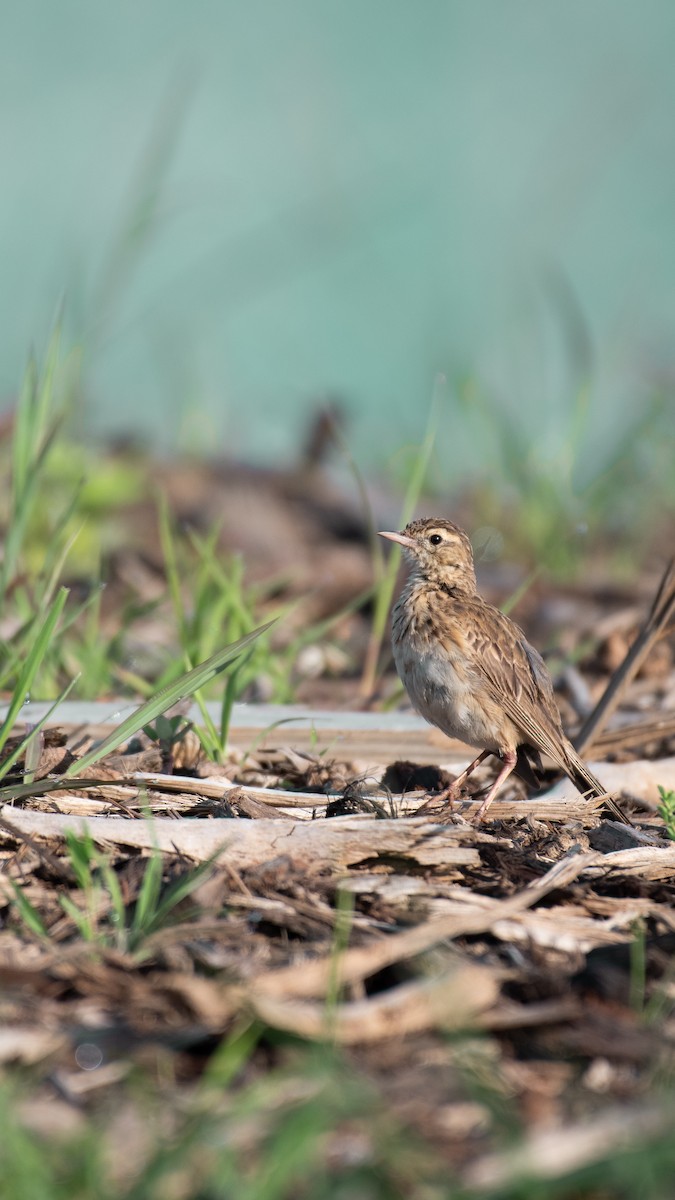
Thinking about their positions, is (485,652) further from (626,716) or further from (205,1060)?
(205,1060)

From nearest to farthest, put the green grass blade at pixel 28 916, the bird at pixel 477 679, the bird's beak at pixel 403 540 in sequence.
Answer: the green grass blade at pixel 28 916, the bird at pixel 477 679, the bird's beak at pixel 403 540

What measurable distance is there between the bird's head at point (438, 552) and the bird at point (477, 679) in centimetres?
1

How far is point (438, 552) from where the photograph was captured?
574cm

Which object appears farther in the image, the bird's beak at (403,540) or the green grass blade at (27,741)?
the bird's beak at (403,540)

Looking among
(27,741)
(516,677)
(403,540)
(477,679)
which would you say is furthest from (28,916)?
(403,540)

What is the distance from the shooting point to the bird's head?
5.70m

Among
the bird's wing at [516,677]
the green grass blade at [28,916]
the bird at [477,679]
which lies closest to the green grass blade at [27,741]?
the green grass blade at [28,916]

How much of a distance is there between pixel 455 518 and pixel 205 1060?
6878 millimetres

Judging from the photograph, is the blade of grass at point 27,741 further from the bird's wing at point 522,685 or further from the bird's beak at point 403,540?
the bird's beak at point 403,540

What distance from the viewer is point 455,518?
9141 millimetres

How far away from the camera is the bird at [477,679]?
4.87m

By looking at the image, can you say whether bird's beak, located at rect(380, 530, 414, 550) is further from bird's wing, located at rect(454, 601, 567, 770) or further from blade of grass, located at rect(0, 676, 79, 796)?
blade of grass, located at rect(0, 676, 79, 796)

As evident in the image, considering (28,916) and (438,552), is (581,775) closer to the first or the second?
(438,552)

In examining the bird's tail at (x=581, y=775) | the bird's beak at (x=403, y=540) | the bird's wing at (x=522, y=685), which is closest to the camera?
the bird's tail at (x=581, y=775)
